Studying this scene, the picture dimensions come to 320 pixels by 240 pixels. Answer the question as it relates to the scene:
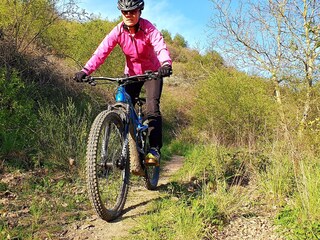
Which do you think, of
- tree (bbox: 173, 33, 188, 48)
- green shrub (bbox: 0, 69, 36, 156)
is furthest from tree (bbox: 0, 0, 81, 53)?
tree (bbox: 173, 33, 188, 48)

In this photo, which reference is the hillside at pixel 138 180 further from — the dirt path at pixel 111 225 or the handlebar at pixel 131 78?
the handlebar at pixel 131 78

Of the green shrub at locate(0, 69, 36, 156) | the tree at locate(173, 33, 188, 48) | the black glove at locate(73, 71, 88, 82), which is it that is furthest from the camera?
the tree at locate(173, 33, 188, 48)

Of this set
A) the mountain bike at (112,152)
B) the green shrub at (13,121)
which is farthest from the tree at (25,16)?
the mountain bike at (112,152)

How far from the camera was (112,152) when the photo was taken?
132 inches

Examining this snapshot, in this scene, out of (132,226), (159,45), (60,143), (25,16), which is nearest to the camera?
(132,226)

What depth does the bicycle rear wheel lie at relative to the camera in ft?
9.80

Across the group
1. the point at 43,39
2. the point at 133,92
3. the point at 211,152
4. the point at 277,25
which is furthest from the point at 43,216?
the point at 277,25

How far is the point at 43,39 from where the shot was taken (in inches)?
403

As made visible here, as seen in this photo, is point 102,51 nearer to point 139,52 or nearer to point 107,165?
point 139,52

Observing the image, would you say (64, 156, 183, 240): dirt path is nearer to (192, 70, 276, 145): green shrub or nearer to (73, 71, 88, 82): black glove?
(73, 71, 88, 82): black glove

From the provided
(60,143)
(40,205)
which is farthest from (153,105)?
(60,143)

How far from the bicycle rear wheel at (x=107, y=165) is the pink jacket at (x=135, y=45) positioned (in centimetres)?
84

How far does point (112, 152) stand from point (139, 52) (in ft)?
4.79

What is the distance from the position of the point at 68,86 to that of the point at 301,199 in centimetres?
811
